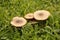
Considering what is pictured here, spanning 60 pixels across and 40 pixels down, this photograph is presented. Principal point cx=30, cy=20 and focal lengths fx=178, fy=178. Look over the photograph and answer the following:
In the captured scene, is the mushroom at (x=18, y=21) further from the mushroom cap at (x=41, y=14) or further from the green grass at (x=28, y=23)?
the mushroom cap at (x=41, y=14)

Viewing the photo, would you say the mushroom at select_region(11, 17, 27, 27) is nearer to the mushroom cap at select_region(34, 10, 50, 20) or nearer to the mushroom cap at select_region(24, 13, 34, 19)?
the mushroom cap at select_region(24, 13, 34, 19)

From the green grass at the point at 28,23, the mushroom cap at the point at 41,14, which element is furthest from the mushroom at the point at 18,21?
the mushroom cap at the point at 41,14

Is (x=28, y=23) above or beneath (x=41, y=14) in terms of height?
beneath

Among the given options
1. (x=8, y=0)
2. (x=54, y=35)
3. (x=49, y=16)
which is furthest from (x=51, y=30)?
(x=8, y=0)

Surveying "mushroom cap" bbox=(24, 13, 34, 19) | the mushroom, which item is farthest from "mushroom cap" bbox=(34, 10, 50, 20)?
the mushroom

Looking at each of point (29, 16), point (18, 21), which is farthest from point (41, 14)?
point (18, 21)

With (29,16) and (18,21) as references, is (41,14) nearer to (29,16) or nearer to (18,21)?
(29,16)

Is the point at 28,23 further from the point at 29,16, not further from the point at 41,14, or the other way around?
the point at 41,14
